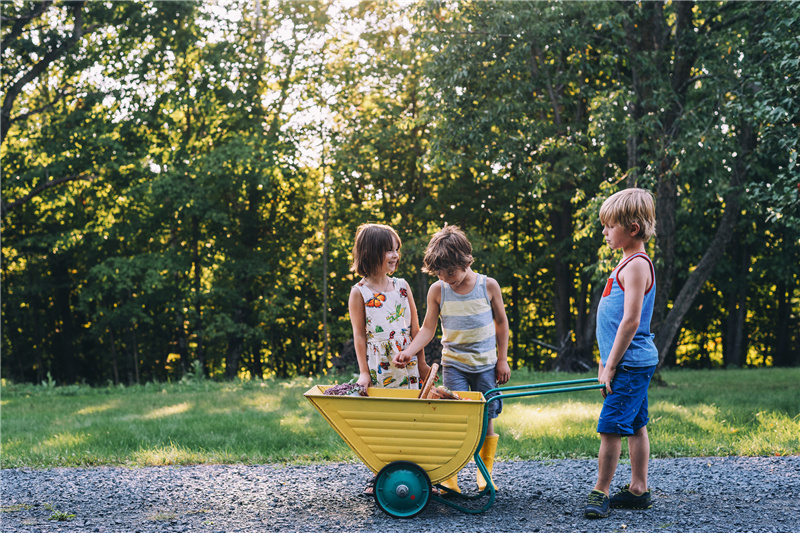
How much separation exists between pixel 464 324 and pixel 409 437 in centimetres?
75

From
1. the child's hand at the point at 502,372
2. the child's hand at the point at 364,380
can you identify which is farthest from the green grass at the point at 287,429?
the child's hand at the point at 364,380

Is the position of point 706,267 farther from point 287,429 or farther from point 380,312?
point 380,312

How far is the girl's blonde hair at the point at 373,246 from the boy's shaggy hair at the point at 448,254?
24 cm

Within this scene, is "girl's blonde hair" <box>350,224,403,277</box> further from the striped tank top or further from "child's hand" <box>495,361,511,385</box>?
"child's hand" <box>495,361,511,385</box>

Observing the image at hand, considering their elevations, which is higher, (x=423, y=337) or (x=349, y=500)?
(x=423, y=337)

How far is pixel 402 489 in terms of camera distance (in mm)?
3422

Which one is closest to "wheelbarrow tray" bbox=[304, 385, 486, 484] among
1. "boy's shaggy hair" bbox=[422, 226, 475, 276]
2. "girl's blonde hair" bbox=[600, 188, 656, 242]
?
"boy's shaggy hair" bbox=[422, 226, 475, 276]

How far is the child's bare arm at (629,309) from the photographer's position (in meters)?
3.29

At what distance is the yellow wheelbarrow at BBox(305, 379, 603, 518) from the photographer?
332cm

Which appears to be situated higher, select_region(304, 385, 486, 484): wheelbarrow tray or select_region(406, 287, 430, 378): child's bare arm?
select_region(406, 287, 430, 378): child's bare arm

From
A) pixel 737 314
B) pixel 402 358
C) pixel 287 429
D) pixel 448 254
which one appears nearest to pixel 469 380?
pixel 402 358

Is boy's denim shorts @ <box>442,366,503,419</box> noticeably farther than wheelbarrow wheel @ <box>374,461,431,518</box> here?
Yes

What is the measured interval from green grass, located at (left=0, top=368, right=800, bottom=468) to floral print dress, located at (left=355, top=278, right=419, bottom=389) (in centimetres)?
145

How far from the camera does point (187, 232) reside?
2056 cm
